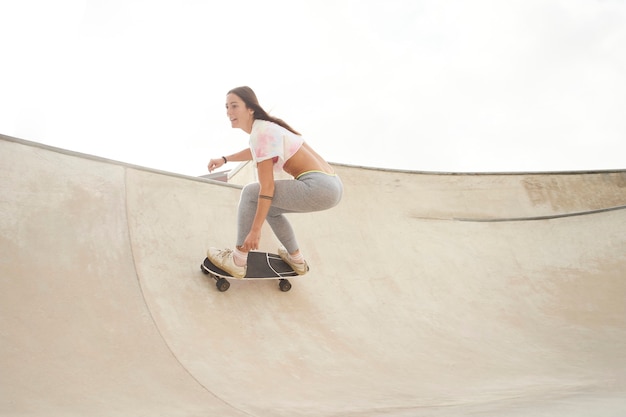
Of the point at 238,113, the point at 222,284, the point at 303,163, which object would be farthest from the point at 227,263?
the point at 238,113

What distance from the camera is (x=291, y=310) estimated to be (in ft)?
13.5

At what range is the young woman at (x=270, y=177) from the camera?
11.0ft

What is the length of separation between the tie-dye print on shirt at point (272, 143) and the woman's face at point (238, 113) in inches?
Result: 3.7

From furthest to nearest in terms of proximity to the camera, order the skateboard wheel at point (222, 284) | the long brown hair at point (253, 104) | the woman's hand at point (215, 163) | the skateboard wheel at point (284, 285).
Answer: the skateboard wheel at point (284, 285)
the woman's hand at point (215, 163)
the skateboard wheel at point (222, 284)
the long brown hair at point (253, 104)

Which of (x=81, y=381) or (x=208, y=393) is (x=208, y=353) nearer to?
(x=208, y=393)

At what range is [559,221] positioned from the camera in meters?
6.60

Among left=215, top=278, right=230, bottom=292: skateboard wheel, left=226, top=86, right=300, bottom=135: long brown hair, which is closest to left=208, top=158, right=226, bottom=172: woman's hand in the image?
left=226, top=86, right=300, bottom=135: long brown hair

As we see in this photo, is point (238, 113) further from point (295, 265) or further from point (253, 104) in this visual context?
point (295, 265)

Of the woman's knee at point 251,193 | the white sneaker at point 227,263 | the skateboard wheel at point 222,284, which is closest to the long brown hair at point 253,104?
the woman's knee at point 251,193

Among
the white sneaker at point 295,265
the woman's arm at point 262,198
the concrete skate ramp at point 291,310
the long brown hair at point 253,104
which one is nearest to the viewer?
the concrete skate ramp at point 291,310

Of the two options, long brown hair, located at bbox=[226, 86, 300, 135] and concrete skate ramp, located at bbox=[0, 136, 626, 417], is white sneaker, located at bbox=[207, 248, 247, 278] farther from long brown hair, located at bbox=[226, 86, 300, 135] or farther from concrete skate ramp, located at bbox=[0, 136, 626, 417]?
long brown hair, located at bbox=[226, 86, 300, 135]

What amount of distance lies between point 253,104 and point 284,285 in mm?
1692

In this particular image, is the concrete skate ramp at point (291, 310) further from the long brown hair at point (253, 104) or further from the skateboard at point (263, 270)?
the long brown hair at point (253, 104)

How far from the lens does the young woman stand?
3.35 m
